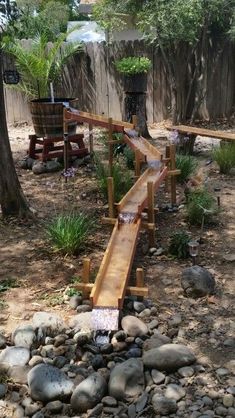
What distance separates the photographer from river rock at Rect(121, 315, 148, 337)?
327cm

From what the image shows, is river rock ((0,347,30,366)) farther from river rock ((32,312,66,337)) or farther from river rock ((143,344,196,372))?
river rock ((143,344,196,372))

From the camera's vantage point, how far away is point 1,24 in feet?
16.4

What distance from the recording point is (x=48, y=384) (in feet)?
9.17

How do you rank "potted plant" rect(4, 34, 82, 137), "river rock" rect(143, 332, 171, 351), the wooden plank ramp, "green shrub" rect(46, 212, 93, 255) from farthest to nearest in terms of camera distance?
"potted plant" rect(4, 34, 82, 137) → "green shrub" rect(46, 212, 93, 255) → the wooden plank ramp → "river rock" rect(143, 332, 171, 351)

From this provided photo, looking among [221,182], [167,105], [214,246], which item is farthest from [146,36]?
[214,246]

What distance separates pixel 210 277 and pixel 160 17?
21.2 ft

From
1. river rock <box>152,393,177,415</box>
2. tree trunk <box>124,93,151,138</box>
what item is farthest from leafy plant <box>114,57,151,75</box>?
river rock <box>152,393,177,415</box>

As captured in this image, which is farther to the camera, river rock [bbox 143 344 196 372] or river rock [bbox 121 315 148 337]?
river rock [bbox 121 315 148 337]

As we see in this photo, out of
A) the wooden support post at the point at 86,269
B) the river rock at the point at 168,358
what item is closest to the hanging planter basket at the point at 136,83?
the wooden support post at the point at 86,269

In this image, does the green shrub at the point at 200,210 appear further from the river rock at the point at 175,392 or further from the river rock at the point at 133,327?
the river rock at the point at 175,392

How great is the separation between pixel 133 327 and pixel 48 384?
→ 72cm

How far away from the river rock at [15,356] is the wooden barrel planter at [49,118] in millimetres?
4889

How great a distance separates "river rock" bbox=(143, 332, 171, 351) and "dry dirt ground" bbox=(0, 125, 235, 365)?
0.40ft

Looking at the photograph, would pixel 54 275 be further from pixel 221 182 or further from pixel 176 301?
pixel 221 182
